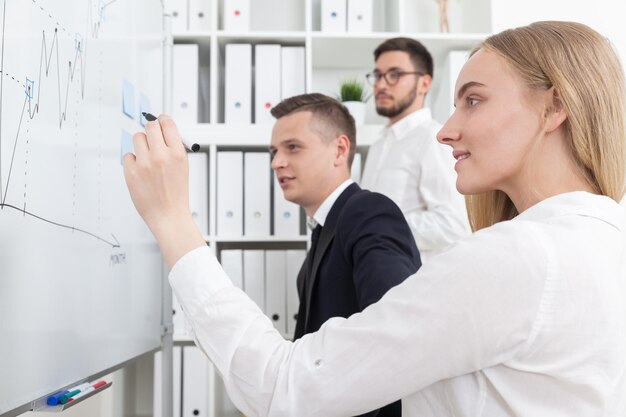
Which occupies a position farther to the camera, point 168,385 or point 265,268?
point 265,268

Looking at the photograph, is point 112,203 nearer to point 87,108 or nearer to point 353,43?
point 87,108

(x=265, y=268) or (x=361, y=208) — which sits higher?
(x=361, y=208)

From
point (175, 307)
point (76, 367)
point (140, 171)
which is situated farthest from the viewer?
point (175, 307)

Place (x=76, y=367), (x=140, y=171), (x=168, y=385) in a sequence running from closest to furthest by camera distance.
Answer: (x=140, y=171)
(x=76, y=367)
(x=168, y=385)

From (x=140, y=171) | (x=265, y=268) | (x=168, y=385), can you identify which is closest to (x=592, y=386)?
(x=140, y=171)

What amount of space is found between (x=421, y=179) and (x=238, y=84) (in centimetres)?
79

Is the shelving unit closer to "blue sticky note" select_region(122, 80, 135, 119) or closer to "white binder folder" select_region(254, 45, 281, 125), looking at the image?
"white binder folder" select_region(254, 45, 281, 125)

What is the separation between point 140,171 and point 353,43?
6.49ft

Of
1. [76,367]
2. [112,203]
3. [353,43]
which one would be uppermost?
[353,43]

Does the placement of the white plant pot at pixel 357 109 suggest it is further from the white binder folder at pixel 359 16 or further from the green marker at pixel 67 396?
the green marker at pixel 67 396

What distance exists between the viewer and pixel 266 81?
2.60m

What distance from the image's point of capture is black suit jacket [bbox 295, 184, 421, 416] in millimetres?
1417

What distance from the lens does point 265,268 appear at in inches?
102

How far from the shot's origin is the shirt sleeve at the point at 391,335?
71cm
